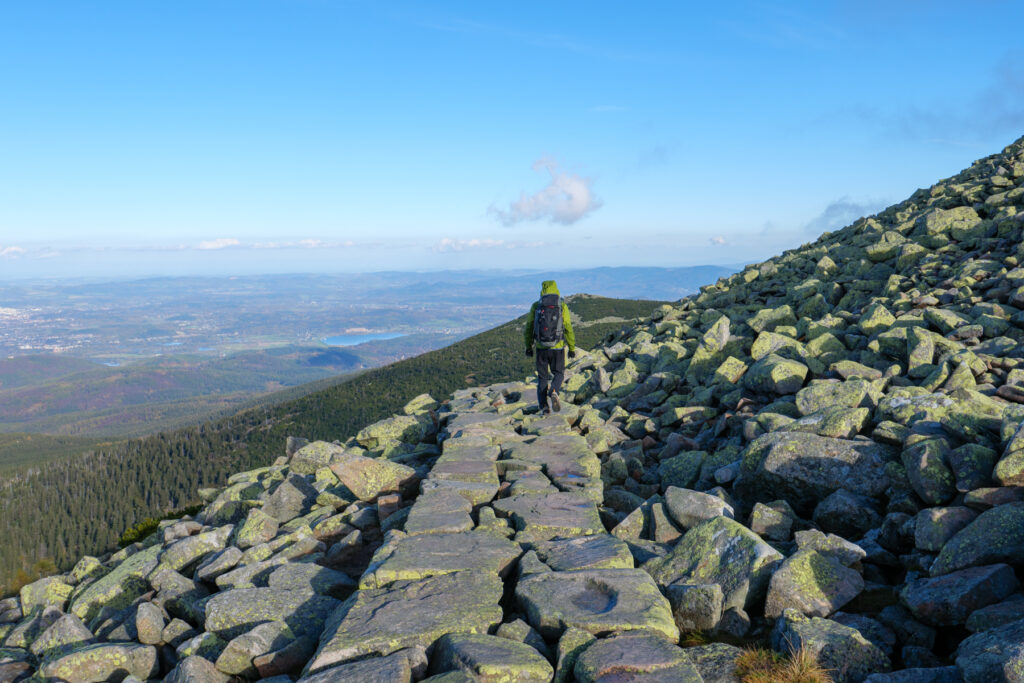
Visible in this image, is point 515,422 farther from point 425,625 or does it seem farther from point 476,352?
point 476,352

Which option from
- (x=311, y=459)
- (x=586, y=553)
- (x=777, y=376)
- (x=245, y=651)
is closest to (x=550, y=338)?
(x=777, y=376)

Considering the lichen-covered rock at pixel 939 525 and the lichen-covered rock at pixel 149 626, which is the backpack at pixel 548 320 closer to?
the lichen-covered rock at pixel 939 525

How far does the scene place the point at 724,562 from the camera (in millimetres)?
8086

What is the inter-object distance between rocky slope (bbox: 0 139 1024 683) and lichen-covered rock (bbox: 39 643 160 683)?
0.03 m

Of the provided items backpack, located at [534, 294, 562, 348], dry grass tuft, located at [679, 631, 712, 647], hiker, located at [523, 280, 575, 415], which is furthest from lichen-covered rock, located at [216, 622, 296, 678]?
backpack, located at [534, 294, 562, 348]

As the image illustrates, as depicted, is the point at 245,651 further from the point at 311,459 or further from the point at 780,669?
the point at 311,459

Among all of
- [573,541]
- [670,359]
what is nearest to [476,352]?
[670,359]

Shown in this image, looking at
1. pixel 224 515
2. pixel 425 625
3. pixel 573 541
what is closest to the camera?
pixel 425 625

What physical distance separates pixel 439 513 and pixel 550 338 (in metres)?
9.24

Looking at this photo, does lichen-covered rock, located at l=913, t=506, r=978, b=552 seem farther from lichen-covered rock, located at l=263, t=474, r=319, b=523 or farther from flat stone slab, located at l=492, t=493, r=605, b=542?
lichen-covered rock, located at l=263, t=474, r=319, b=523

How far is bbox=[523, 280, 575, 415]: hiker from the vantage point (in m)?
19.1

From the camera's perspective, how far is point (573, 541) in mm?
9492

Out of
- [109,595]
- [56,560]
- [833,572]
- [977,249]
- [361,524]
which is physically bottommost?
[56,560]

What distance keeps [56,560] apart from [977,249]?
18187cm
